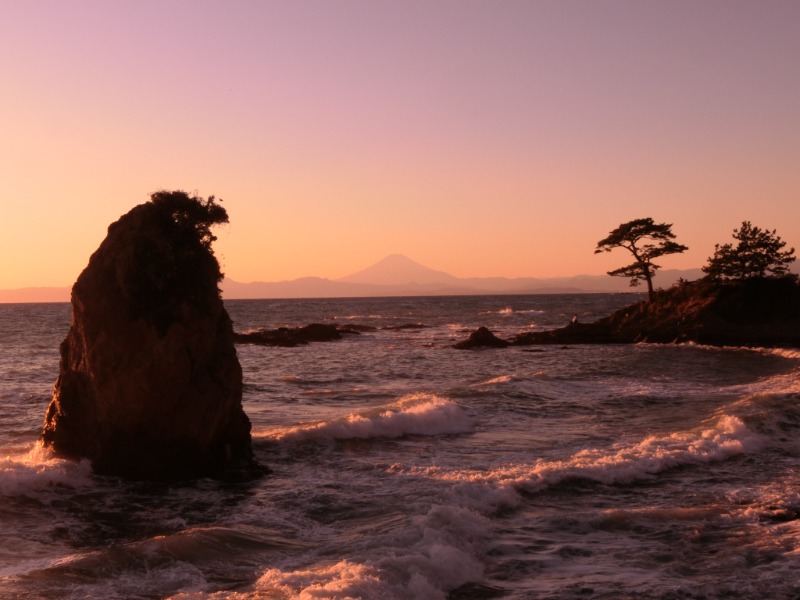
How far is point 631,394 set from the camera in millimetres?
29766

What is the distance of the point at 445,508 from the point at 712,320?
4443 centimetres

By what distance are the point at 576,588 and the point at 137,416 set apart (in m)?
10.2

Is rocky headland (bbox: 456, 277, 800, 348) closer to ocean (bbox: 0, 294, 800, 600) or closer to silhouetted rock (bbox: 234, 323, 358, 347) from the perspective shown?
silhouetted rock (bbox: 234, 323, 358, 347)

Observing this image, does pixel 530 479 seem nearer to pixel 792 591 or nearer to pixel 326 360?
pixel 792 591

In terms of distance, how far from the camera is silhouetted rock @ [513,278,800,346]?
50.3 m

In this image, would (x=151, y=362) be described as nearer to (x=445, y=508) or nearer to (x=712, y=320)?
(x=445, y=508)

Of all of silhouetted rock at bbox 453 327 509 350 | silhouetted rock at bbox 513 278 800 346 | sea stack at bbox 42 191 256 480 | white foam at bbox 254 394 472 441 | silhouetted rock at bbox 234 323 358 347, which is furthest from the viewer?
silhouetted rock at bbox 234 323 358 347

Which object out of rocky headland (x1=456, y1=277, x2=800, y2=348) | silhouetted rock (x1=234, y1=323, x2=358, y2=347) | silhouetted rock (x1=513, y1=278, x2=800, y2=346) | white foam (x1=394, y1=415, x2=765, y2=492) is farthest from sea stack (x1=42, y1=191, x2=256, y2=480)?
silhouetted rock (x1=234, y1=323, x2=358, y2=347)

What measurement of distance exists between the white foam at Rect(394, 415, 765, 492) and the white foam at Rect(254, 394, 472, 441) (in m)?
4.19

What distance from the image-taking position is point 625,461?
690 inches

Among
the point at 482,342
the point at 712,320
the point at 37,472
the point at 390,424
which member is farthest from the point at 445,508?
the point at 712,320

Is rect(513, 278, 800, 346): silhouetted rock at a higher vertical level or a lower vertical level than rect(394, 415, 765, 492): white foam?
higher

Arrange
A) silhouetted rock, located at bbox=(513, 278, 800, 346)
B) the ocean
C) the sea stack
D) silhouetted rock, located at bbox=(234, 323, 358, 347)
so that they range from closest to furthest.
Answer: the ocean, the sea stack, silhouetted rock, located at bbox=(513, 278, 800, 346), silhouetted rock, located at bbox=(234, 323, 358, 347)

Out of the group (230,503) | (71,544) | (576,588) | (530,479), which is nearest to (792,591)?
(576,588)
